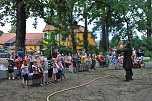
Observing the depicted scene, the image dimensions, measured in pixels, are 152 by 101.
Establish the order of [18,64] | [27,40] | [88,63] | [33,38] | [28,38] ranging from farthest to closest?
[33,38] < [28,38] < [27,40] < [88,63] < [18,64]

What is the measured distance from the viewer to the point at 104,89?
16.6 meters

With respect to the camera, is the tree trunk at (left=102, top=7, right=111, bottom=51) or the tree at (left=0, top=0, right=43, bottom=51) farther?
the tree trunk at (left=102, top=7, right=111, bottom=51)

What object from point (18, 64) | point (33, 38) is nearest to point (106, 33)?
point (18, 64)

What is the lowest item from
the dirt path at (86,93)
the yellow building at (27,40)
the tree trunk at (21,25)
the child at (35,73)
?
the dirt path at (86,93)

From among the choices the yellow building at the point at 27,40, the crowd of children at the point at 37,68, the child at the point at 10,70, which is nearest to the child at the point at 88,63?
the crowd of children at the point at 37,68

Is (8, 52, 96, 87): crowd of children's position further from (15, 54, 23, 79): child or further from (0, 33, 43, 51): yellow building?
(0, 33, 43, 51): yellow building

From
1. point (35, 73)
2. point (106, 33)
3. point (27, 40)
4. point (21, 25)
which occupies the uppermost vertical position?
point (27, 40)

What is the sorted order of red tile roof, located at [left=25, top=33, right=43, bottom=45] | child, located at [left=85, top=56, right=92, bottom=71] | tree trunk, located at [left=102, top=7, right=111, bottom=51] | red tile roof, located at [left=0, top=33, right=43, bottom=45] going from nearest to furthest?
child, located at [left=85, top=56, right=92, bottom=71] < tree trunk, located at [left=102, top=7, right=111, bottom=51] < red tile roof, located at [left=25, top=33, right=43, bottom=45] < red tile roof, located at [left=0, top=33, right=43, bottom=45]

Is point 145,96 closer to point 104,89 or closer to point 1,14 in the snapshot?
point 104,89

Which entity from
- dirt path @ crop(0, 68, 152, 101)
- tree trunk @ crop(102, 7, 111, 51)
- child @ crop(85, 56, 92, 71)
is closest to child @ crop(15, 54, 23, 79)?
dirt path @ crop(0, 68, 152, 101)

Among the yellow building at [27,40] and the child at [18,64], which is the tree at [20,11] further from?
the yellow building at [27,40]

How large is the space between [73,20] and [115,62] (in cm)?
1972

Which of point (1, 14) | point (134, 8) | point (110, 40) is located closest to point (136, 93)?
point (1, 14)

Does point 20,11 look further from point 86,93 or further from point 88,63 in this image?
point 86,93
